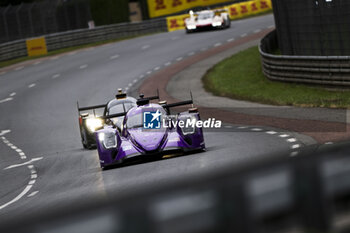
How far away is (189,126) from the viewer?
49.3 ft

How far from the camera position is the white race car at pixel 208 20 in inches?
1877

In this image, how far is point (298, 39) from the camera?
1048 inches

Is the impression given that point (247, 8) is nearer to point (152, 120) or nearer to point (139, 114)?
point (139, 114)

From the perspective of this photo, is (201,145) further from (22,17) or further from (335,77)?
(22,17)

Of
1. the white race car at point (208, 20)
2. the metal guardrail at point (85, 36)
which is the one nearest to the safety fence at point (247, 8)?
the metal guardrail at point (85, 36)

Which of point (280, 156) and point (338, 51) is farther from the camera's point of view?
point (338, 51)

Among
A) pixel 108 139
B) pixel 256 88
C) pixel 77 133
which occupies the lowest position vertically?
pixel 77 133

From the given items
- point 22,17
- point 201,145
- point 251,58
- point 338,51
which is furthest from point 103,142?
point 22,17

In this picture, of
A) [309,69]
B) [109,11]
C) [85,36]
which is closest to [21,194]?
[309,69]

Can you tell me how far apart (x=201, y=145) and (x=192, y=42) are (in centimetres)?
2954

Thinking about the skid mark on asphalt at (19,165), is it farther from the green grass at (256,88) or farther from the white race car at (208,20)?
the white race car at (208,20)

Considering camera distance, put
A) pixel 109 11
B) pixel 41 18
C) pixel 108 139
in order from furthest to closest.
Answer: pixel 109 11 → pixel 41 18 → pixel 108 139

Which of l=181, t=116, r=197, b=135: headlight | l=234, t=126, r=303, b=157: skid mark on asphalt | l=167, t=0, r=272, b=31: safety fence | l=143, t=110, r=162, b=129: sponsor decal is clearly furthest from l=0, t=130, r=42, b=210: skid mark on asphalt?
l=167, t=0, r=272, b=31: safety fence

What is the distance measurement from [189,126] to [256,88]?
39.7ft
